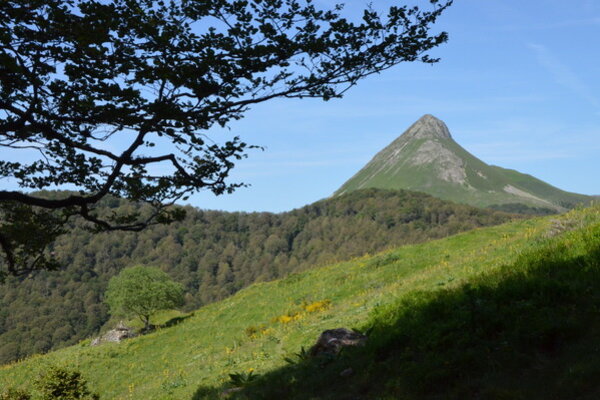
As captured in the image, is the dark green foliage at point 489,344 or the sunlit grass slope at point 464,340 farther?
the sunlit grass slope at point 464,340

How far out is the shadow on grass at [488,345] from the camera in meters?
7.89

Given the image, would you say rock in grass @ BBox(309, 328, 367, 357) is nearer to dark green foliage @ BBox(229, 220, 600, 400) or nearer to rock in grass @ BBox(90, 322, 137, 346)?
dark green foliage @ BBox(229, 220, 600, 400)

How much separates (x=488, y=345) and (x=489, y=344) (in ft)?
0.09

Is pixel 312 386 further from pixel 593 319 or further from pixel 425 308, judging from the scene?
pixel 593 319

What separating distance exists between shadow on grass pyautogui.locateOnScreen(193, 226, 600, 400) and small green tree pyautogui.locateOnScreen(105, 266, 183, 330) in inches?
1397

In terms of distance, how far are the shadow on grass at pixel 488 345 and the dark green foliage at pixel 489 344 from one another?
0.06 ft

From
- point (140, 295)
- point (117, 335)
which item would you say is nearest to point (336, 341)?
point (117, 335)

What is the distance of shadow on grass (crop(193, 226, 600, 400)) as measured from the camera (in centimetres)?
789

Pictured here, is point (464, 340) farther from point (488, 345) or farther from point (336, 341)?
point (336, 341)

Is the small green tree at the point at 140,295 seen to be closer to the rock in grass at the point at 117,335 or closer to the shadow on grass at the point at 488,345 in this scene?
the rock in grass at the point at 117,335

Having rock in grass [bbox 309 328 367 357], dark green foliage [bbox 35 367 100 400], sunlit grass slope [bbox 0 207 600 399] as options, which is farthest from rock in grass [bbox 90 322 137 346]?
rock in grass [bbox 309 328 367 357]

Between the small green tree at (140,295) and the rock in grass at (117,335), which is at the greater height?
the small green tree at (140,295)

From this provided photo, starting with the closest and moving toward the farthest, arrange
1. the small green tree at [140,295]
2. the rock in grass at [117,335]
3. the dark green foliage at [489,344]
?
1. the dark green foliage at [489,344]
2. the rock in grass at [117,335]
3. the small green tree at [140,295]

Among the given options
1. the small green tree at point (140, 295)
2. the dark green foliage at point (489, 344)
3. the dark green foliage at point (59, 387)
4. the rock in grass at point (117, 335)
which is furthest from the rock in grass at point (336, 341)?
the small green tree at point (140, 295)
